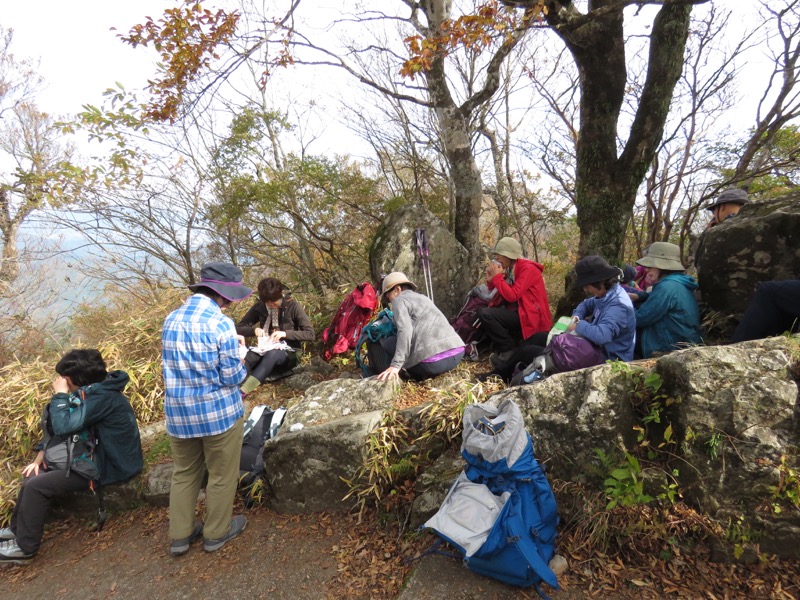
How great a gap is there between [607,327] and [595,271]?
1.61ft

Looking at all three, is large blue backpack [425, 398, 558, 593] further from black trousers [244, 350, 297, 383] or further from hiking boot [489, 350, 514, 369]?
black trousers [244, 350, 297, 383]

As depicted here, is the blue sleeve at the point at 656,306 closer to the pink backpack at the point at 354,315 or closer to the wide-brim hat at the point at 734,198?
the wide-brim hat at the point at 734,198

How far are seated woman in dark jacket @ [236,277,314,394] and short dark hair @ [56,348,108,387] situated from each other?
5.41 ft

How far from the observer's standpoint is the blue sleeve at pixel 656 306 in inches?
145

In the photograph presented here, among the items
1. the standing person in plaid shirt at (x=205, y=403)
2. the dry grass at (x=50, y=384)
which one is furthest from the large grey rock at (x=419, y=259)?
the dry grass at (x=50, y=384)

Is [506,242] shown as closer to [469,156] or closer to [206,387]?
[469,156]

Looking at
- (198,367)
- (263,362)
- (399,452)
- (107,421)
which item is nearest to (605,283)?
(399,452)

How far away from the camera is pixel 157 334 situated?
6.22m

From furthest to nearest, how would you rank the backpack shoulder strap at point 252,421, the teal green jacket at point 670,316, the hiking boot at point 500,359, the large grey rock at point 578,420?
the hiking boot at point 500,359 < the backpack shoulder strap at point 252,421 < the teal green jacket at point 670,316 < the large grey rock at point 578,420

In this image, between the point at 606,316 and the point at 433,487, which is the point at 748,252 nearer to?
the point at 606,316

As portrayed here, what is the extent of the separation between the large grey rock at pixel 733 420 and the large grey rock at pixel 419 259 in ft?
12.5

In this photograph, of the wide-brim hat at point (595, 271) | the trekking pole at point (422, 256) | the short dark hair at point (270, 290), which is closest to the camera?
the wide-brim hat at point (595, 271)

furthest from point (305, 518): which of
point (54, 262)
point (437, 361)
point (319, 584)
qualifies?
point (54, 262)

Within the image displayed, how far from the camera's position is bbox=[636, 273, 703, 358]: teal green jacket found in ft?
12.0
